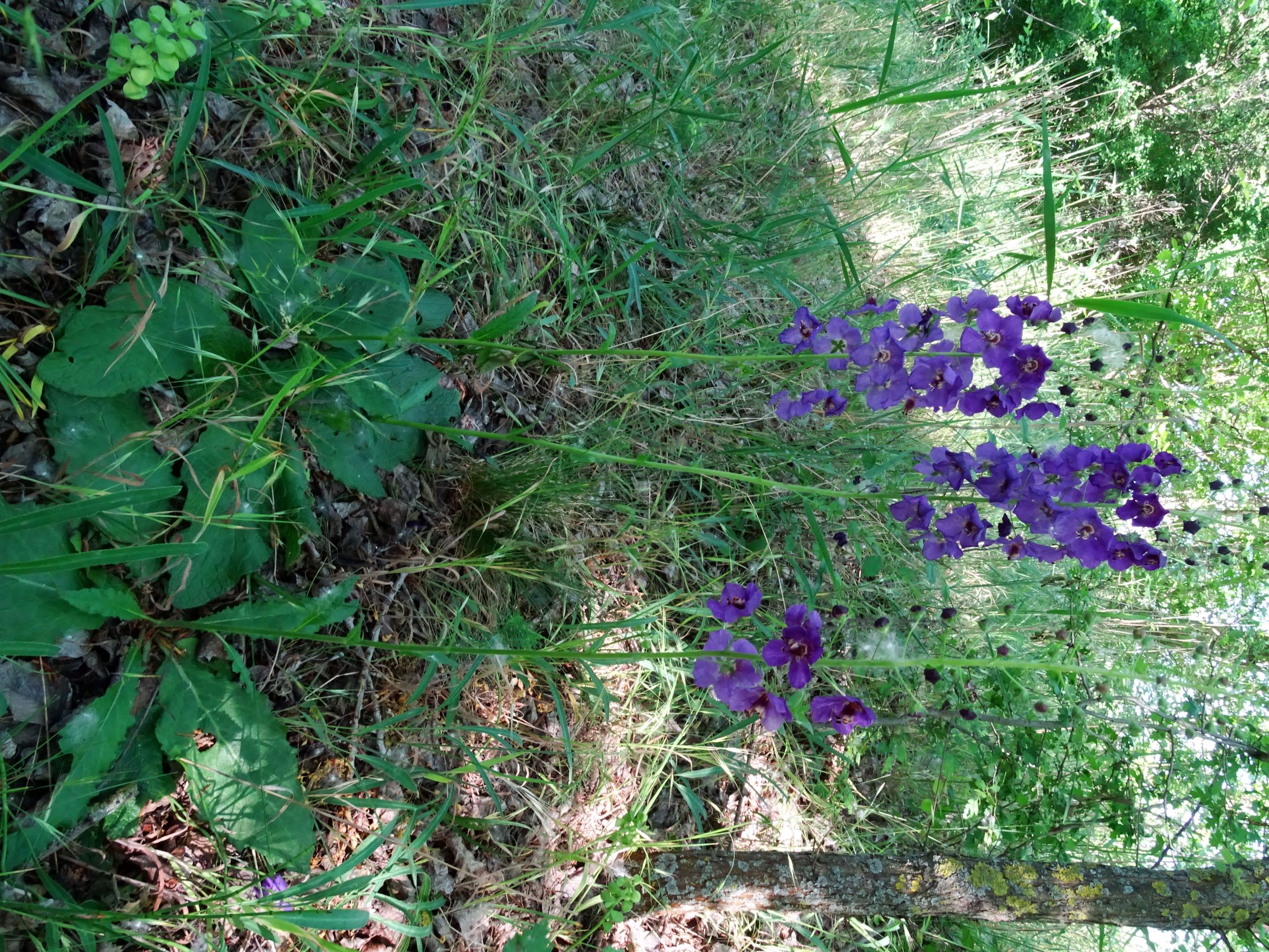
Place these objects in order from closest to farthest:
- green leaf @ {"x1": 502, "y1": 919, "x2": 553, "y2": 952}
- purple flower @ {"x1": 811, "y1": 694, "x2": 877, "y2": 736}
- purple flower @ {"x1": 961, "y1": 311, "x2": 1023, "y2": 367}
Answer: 1. purple flower @ {"x1": 811, "y1": 694, "x2": 877, "y2": 736}
2. purple flower @ {"x1": 961, "y1": 311, "x2": 1023, "y2": 367}
3. green leaf @ {"x1": 502, "y1": 919, "x2": 553, "y2": 952}

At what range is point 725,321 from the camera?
3.00 m

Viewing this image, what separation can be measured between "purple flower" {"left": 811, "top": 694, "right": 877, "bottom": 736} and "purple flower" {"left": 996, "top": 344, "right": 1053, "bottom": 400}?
79cm

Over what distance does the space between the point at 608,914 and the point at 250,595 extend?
1.30 m

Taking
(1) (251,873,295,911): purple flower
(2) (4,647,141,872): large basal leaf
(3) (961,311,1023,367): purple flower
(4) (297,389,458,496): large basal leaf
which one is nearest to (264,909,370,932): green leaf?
(1) (251,873,295,911): purple flower

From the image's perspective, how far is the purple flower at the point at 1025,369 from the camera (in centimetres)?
167

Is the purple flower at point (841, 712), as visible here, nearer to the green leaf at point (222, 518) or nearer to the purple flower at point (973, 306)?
the purple flower at point (973, 306)

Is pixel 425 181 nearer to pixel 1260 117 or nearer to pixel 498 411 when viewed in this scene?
pixel 498 411

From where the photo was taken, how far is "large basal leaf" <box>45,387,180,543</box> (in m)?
1.53

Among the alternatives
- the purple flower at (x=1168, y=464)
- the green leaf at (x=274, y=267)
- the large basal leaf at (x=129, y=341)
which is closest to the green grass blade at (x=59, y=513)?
the large basal leaf at (x=129, y=341)

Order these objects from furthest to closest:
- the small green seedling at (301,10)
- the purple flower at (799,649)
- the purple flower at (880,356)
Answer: the purple flower at (880,356), the small green seedling at (301,10), the purple flower at (799,649)

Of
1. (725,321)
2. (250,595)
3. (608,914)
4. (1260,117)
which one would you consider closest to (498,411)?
(250,595)

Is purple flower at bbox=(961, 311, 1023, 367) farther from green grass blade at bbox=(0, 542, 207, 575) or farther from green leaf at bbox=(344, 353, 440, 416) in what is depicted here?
green grass blade at bbox=(0, 542, 207, 575)

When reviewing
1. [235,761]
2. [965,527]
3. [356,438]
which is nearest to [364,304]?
[356,438]

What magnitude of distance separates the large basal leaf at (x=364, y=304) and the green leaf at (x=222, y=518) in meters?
0.34
